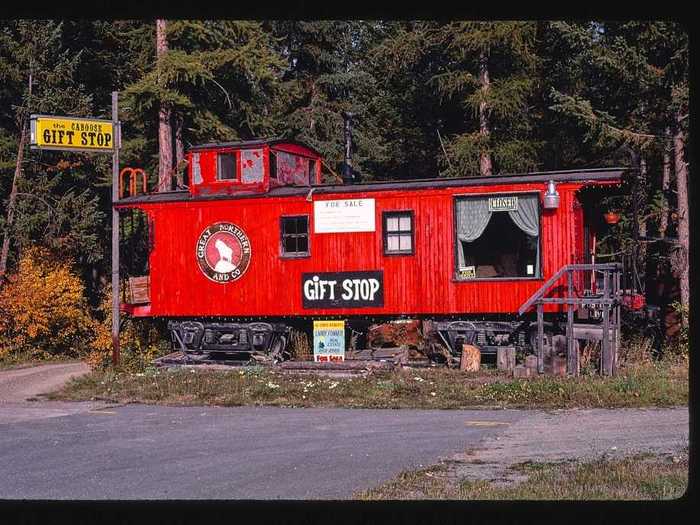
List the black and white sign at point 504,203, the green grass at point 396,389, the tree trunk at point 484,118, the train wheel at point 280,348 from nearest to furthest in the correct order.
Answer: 1. the green grass at point 396,389
2. the black and white sign at point 504,203
3. the train wheel at point 280,348
4. the tree trunk at point 484,118

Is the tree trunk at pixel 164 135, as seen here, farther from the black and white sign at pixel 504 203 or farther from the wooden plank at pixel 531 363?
the wooden plank at pixel 531 363

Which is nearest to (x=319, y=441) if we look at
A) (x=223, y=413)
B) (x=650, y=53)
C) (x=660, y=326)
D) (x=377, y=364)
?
(x=223, y=413)

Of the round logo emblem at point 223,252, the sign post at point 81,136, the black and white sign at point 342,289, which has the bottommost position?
the black and white sign at point 342,289

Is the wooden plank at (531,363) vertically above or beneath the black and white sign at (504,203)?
beneath

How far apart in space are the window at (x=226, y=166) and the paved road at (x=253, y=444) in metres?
7.30

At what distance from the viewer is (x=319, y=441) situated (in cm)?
1105

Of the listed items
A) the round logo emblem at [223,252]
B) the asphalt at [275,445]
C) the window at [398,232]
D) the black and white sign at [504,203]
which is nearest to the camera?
the asphalt at [275,445]

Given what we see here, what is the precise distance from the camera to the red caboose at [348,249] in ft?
61.0

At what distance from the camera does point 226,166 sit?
814 inches

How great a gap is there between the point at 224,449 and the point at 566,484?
Answer: 4376 millimetres

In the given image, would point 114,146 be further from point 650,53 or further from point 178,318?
point 650,53

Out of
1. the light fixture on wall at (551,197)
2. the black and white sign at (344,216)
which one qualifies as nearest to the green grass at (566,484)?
the light fixture on wall at (551,197)

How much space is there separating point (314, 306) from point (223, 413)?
20.0 feet
